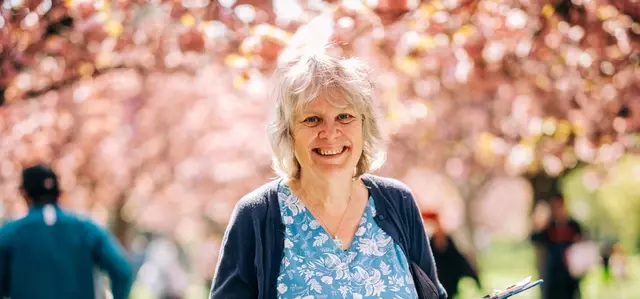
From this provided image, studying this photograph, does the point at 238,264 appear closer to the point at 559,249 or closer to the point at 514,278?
the point at 559,249

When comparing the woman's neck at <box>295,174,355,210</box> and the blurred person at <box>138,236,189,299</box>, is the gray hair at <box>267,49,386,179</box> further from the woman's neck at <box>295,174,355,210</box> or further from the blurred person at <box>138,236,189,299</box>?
the blurred person at <box>138,236,189,299</box>

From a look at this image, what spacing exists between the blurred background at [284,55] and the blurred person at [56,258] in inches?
48.8

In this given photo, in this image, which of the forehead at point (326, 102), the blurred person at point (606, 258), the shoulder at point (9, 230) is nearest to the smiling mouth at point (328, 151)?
the forehead at point (326, 102)

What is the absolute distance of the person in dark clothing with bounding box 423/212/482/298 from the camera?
8.53 meters

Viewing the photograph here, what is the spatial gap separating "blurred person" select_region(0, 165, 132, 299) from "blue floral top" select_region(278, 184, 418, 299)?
214 cm

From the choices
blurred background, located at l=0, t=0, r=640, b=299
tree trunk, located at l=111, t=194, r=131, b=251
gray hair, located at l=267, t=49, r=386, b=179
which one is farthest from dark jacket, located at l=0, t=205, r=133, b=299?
tree trunk, located at l=111, t=194, r=131, b=251

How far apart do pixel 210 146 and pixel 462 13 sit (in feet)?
52.5

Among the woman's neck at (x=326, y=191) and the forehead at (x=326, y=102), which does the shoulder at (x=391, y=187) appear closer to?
the woman's neck at (x=326, y=191)

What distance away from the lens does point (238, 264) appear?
10.4ft

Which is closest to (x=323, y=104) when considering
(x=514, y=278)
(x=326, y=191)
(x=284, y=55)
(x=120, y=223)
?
(x=326, y=191)

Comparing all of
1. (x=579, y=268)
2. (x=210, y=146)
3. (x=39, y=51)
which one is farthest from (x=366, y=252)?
(x=210, y=146)

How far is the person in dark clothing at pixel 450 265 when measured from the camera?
336 inches

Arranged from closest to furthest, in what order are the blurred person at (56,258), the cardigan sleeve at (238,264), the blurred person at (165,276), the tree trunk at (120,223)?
the cardigan sleeve at (238,264), the blurred person at (56,258), the blurred person at (165,276), the tree trunk at (120,223)

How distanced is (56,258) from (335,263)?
2429mm
